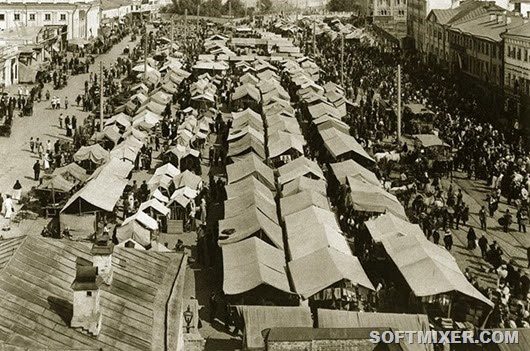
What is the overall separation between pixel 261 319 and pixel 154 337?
17.6ft

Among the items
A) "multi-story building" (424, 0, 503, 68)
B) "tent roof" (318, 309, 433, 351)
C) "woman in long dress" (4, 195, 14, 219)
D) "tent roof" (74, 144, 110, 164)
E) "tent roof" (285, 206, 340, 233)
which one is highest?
"multi-story building" (424, 0, 503, 68)

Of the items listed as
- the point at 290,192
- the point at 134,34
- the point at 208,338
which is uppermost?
the point at 134,34

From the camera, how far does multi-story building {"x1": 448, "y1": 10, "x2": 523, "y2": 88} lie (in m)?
66.9

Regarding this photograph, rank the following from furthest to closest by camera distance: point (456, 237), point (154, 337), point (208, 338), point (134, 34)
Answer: point (134, 34), point (456, 237), point (208, 338), point (154, 337)

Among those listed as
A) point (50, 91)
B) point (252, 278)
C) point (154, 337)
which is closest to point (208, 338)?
point (252, 278)

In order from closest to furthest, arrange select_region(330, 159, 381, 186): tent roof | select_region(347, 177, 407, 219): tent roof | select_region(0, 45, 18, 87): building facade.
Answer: select_region(347, 177, 407, 219): tent roof → select_region(330, 159, 381, 186): tent roof → select_region(0, 45, 18, 87): building facade

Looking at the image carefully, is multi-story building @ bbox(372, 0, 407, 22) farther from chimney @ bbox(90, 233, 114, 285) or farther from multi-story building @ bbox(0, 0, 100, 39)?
chimney @ bbox(90, 233, 114, 285)

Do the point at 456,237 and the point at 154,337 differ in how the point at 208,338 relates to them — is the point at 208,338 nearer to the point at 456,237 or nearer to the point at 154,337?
the point at 154,337

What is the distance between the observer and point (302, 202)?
3181 centimetres

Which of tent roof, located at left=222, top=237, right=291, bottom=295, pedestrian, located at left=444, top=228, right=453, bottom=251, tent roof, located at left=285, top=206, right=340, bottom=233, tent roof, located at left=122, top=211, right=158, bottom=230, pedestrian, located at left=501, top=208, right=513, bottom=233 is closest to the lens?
tent roof, located at left=222, top=237, right=291, bottom=295

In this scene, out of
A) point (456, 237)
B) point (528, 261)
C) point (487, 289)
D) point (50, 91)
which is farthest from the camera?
point (50, 91)

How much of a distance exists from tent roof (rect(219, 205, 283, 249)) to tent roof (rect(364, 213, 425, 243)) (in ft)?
10.9

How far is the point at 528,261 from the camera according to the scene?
2988 centimetres

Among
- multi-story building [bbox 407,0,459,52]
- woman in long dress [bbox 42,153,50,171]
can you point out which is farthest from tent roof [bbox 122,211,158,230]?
multi-story building [bbox 407,0,459,52]
